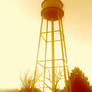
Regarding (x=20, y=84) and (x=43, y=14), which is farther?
(x=20, y=84)

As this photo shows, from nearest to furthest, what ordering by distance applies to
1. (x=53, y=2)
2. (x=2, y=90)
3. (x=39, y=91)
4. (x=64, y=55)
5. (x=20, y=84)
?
(x=53, y=2) → (x=64, y=55) → (x=39, y=91) → (x=20, y=84) → (x=2, y=90)

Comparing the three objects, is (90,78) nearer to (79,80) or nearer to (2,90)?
(79,80)

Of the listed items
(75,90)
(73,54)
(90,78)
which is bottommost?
(75,90)

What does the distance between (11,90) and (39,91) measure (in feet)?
26.7

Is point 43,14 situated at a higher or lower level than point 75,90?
higher

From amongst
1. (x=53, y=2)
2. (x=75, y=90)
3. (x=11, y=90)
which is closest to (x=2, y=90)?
(x=11, y=90)

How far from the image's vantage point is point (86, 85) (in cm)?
1728

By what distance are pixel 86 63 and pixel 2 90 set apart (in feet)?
53.2

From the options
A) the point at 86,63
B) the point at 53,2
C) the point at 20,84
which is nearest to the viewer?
the point at 53,2

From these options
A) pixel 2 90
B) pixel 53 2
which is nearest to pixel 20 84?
pixel 2 90

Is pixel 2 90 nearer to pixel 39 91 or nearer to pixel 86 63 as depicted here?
pixel 39 91

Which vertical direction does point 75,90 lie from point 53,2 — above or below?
below

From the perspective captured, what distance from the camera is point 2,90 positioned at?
2809 cm

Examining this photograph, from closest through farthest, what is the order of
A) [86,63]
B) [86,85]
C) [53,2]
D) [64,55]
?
1. [53,2]
2. [64,55]
3. [86,63]
4. [86,85]
